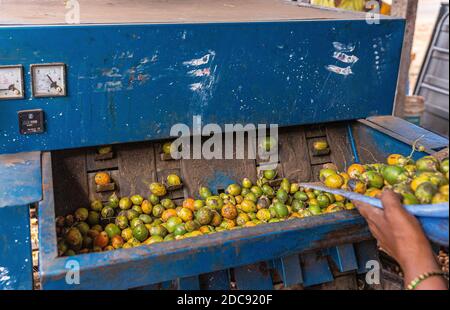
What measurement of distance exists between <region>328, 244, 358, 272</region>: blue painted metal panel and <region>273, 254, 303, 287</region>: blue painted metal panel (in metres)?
0.22

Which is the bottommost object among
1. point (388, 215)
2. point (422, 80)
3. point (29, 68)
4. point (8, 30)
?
point (422, 80)

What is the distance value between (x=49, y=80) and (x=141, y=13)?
100 centimetres

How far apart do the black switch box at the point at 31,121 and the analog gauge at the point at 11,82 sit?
10 centimetres

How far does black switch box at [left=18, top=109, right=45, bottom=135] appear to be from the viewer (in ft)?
8.69

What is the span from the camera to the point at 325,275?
2.63 m

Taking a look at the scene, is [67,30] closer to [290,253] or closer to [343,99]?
[290,253]

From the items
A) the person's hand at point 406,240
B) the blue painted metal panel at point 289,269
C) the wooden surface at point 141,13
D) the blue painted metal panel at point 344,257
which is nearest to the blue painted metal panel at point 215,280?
the blue painted metal panel at point 289,269

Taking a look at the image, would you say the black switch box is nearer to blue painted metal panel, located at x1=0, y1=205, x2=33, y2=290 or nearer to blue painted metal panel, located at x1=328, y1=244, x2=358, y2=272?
blue painted metal panel, located at x1=0, y1=205, x2=33, y2=290

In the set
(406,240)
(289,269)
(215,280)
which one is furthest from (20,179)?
(406,240)

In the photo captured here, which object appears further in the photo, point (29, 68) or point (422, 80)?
point (422, 80)

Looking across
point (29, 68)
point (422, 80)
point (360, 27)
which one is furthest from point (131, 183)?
point (422, 80)

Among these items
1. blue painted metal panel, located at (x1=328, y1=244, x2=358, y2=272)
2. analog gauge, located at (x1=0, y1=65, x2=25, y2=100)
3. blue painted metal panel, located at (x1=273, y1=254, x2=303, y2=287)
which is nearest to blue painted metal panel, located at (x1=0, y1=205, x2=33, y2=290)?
analog gauge, located at (x1=0, y1=65, x2=25, y2=100)

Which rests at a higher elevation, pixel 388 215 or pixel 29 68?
pixel 29 68

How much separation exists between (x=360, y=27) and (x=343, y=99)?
0.49 metres
